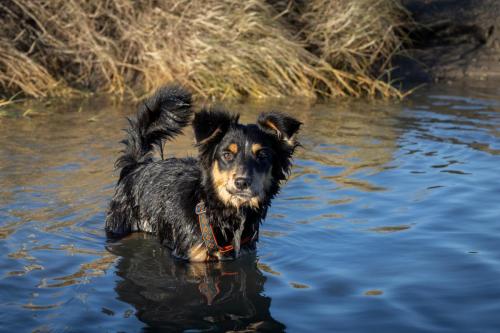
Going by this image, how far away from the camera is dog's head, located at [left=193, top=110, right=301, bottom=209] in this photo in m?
5.95

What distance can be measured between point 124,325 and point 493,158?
19.6 ft

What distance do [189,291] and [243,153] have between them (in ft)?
3.87

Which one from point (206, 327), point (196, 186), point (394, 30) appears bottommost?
point (206, 327)

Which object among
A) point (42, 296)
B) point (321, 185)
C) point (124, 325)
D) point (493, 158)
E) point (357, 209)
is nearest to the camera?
point (124, 325)

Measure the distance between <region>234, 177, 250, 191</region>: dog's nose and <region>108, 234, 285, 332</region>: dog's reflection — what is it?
0.79 metres

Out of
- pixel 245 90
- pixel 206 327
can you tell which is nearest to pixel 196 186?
pixel 206 327

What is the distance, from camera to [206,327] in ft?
16.5

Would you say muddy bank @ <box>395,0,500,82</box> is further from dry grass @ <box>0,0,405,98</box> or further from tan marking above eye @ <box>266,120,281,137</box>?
tan marking above eye @ <box>266,120,281,137</box>

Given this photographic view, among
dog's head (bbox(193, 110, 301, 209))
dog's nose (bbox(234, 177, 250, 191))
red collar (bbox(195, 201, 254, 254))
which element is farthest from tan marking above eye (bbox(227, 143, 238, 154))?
red collar (bbox(195, 201, 254, 254))

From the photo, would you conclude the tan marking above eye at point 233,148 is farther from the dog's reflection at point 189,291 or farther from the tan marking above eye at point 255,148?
the dog's reflection at point 189,291

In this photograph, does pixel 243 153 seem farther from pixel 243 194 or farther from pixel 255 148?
pixel 243 194

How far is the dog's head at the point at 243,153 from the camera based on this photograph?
19.5ft

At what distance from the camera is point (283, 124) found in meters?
6.11

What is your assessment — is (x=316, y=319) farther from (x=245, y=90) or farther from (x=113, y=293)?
(x=245, y=90)
